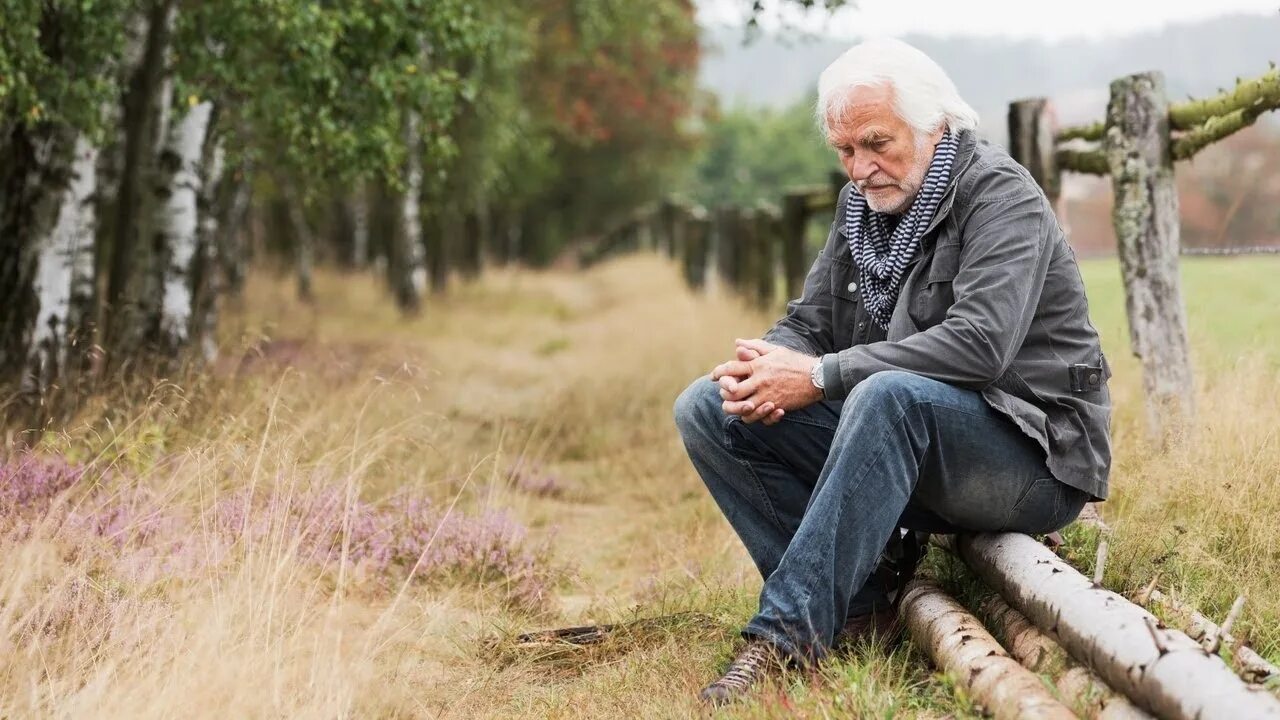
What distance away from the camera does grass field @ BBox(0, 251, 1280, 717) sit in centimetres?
324

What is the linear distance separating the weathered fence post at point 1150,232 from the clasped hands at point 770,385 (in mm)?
2105

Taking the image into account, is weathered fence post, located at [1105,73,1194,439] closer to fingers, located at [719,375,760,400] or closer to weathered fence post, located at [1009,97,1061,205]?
weathered fence post, located at [1009,97,1061,205]

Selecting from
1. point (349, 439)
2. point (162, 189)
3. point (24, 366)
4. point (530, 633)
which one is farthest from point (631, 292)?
point (530, 633)

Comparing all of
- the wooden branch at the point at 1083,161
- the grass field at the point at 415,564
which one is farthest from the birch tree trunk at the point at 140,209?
the wooden branch at the point at 1083,161

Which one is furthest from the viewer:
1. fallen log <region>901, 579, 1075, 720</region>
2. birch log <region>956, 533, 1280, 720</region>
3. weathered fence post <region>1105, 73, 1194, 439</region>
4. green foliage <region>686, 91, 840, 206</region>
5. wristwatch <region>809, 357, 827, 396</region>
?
green foliage <region>686, 91, 840, 206</region>

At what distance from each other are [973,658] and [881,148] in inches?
56.6

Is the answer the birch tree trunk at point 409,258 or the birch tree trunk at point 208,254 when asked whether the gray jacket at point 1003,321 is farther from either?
the birch tree trunk at point 409,258

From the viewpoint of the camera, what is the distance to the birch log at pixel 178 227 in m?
8.32

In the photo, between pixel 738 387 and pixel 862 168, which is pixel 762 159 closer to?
pixel 862 168

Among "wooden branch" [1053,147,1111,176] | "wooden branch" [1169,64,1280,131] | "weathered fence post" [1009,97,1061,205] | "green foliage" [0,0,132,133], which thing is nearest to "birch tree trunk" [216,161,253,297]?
"green foliage" [0,0,132,133]

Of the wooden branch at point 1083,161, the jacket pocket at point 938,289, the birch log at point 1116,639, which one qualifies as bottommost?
the birch log at point 1116,639

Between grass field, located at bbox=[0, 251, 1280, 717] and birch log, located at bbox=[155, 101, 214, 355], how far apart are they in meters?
1.85

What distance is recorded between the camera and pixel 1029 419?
3477 mm

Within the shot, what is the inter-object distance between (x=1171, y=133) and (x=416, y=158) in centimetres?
1111
